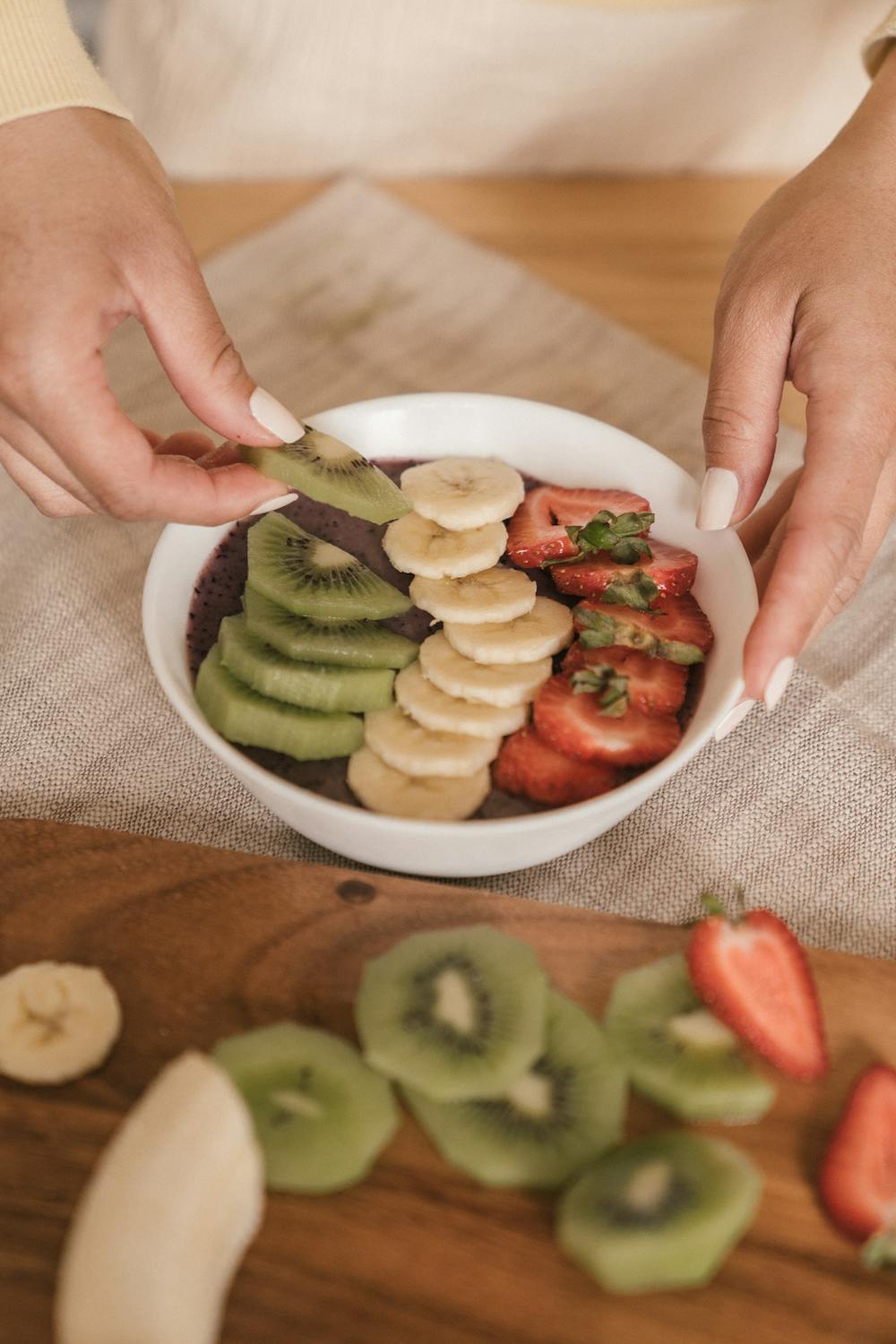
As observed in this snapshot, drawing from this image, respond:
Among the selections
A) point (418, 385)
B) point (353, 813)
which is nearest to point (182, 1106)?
point (353, 813)

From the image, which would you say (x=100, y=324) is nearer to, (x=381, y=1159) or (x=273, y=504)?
(x=273, y=504)

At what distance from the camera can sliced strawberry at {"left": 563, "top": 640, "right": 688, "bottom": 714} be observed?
106 cm

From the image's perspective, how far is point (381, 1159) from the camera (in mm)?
856

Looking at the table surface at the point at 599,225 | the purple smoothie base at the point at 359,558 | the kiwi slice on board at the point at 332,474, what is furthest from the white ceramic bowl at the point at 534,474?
the table surface at the point at 599,225

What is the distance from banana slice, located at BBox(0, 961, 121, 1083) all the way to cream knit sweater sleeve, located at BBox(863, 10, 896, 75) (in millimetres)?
1481

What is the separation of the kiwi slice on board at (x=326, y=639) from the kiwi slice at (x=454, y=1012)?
27 cm

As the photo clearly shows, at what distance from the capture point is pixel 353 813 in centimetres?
94

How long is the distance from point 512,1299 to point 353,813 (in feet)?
1.21

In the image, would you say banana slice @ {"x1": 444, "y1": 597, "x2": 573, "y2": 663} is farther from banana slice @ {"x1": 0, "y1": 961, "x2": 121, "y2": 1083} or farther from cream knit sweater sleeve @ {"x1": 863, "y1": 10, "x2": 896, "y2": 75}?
cream knit sweater sleeve @ {"x1": 863, "y1": 10, "x2": 896, "y2": 75}

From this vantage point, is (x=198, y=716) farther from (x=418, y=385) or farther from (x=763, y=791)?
(x=418, y=385)

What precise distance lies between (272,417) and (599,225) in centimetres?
117

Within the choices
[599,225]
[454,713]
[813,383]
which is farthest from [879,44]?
[454,713]

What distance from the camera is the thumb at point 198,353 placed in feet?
3.45

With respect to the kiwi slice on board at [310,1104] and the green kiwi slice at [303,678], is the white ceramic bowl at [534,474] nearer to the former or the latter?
the green kiwi slice at [303,678]
